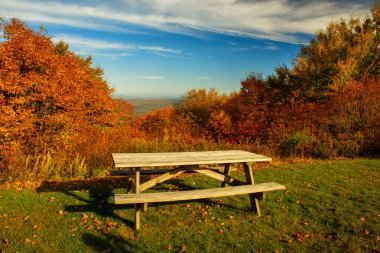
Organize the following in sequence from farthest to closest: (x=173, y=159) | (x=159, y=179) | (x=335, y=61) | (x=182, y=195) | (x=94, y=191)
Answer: (x=335, y=61), (x=94, y=191), (x=159, y=179), (x=173, y=159), (x=182, y=195)

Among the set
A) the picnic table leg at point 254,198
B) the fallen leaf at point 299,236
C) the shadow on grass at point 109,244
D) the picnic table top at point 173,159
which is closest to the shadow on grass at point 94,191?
the shadow on grass at point 109,244

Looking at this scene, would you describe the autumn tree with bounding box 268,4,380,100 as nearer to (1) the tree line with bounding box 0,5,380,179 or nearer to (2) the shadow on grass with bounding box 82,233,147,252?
(1) the tree line with bounding box 0,5,380,179

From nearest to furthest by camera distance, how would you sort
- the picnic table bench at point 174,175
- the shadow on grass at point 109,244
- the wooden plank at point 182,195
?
the shadow on grass at point 109,244, the wooden plank at point 182,195, the picnic table bench at point 174,175

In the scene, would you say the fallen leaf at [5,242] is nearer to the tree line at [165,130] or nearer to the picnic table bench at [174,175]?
the picnic table bench at [174,175]

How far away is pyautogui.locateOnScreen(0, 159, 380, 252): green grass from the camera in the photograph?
3922 mm

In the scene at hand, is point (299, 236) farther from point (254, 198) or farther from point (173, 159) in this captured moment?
point (173, 159)

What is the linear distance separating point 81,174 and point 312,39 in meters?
21.1

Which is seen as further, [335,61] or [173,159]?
[335,61]

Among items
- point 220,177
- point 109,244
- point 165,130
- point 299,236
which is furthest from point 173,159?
point 165,130

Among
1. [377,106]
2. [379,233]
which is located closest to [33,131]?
[379,233]

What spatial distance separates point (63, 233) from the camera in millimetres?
4203

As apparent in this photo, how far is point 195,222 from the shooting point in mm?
4703

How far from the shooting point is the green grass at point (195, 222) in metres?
3.92

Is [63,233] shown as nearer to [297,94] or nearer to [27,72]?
[27,72]
